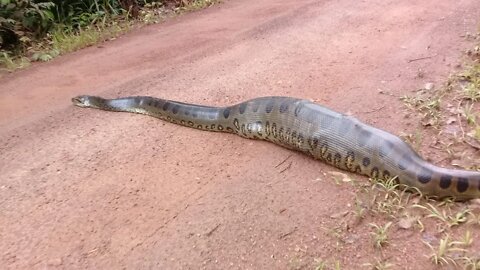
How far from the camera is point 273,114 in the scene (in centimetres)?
604

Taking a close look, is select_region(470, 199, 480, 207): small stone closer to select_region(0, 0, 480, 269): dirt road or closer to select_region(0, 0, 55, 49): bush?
select_region(0, 0, 480, 269): dirt road

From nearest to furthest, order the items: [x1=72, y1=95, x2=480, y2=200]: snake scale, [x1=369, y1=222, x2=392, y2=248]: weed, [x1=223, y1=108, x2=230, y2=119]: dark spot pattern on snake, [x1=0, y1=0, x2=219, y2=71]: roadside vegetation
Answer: [x1=369, y1=222, x2=392, y2=248]: weed < [x1=72, y1=95, x2=480, y2=200]: snake scale < [x1=223, y1=108, x2=230, y2=119]: dark spot pattern on snake < [x1=0, y1=0, x2=219, y2=71]: roadside vegetation

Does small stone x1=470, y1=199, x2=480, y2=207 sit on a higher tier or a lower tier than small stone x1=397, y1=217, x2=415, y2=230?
higher

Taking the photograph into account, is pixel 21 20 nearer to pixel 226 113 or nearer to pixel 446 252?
pixel 226 113

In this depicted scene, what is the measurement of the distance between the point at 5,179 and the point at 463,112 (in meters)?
5.31

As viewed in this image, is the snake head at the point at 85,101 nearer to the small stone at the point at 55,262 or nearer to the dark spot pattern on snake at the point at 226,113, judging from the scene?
the dark spot pattern on snake at the point at 226,113

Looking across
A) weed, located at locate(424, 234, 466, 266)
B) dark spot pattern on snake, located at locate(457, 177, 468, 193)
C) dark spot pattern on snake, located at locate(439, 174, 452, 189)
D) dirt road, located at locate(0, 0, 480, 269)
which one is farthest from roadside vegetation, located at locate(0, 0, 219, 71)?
weed, located at locate(424, 234, 466, 266)

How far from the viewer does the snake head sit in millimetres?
7676

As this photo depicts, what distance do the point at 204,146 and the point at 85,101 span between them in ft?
8.28


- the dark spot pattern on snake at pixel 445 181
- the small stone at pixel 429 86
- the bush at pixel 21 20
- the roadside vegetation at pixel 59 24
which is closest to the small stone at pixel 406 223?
the dark spot pattern on snake at pixel 445 181

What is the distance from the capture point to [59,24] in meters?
11.3

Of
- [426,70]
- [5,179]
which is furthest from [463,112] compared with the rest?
[5,179]

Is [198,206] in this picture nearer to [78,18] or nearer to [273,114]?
[273,114]

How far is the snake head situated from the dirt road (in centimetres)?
14
